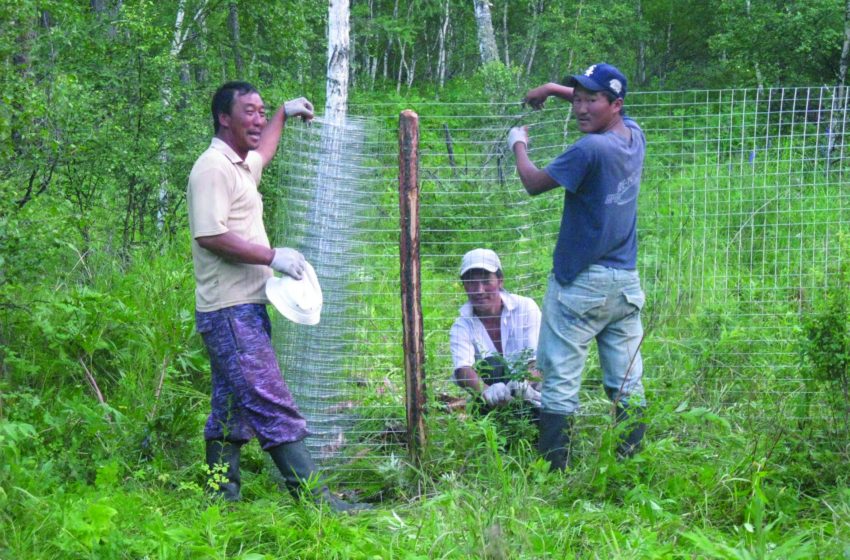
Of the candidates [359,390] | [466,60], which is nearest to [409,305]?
[359,390]

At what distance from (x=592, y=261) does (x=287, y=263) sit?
1435mm

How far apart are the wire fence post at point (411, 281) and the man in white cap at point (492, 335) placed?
0.33 meters

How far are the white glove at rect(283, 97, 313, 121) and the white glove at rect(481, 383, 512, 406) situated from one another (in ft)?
5.50

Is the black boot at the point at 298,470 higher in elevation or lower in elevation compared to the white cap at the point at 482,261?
lower

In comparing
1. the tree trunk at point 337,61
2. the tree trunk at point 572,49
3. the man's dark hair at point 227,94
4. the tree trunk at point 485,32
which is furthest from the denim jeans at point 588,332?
the tree trunk at point 572,49

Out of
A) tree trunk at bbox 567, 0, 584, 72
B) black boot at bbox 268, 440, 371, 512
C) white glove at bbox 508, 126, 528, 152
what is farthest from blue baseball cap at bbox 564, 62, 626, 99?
tree trunk at bbox 567, 0, 584, 72

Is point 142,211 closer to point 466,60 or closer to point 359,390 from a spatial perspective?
point 359,390

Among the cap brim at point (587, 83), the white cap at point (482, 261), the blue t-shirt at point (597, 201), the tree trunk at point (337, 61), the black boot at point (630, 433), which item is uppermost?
the tree trunk at point (337, 61)

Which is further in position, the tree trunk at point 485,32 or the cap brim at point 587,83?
the tree trunk at point 485,32

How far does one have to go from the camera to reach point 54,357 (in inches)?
227

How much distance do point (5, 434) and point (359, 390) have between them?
68.3 inches

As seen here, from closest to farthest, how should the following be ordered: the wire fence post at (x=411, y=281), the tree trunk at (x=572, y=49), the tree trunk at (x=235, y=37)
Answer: the wire fence post at (x=411, y=281)
the tree trunk at (x=235, y=37)
the tree trunk at (x=572, y=49)

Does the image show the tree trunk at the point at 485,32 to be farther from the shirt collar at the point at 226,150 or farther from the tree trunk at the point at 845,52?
the shirt collar at the point at 226,150

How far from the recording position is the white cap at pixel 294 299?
4137 mm
